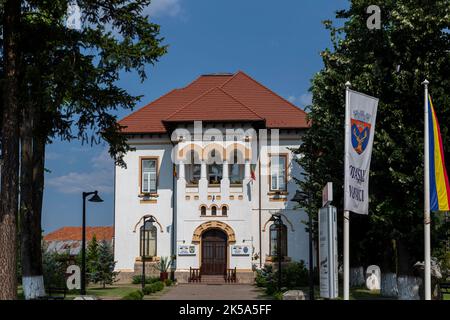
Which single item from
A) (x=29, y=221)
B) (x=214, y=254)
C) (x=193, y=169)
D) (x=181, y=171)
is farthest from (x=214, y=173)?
(x=29, y=221)

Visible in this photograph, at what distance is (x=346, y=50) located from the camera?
26406 millimetres

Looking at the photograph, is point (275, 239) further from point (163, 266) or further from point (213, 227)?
point (163, 266)

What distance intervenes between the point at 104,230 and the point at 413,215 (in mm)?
59054

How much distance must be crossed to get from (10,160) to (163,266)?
23.0 meters

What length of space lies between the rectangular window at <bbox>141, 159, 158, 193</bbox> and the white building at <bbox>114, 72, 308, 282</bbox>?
0.06m

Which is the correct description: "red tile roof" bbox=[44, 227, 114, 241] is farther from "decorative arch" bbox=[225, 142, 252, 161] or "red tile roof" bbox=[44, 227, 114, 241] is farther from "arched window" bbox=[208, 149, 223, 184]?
"decorative arch" bbox=[225, 142, 252, 161]

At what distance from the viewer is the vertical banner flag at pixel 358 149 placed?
1400 cm

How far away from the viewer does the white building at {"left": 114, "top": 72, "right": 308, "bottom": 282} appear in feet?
131

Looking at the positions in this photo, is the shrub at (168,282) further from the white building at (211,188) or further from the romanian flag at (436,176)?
the romanian flag at (436,176)

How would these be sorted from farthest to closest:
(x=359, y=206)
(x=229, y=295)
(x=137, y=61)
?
1. (x=229, y=295)
2. (x=137, y=61)
3. (x=359, y=206)

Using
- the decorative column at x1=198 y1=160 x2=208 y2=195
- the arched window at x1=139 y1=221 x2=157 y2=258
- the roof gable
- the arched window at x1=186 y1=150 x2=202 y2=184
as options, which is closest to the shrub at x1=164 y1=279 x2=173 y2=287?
the arched window at x1=139 y1=221 x2=157 y2=258

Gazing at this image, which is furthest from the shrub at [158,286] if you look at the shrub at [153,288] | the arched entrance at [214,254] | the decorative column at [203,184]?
the decorative column at [203,184]
